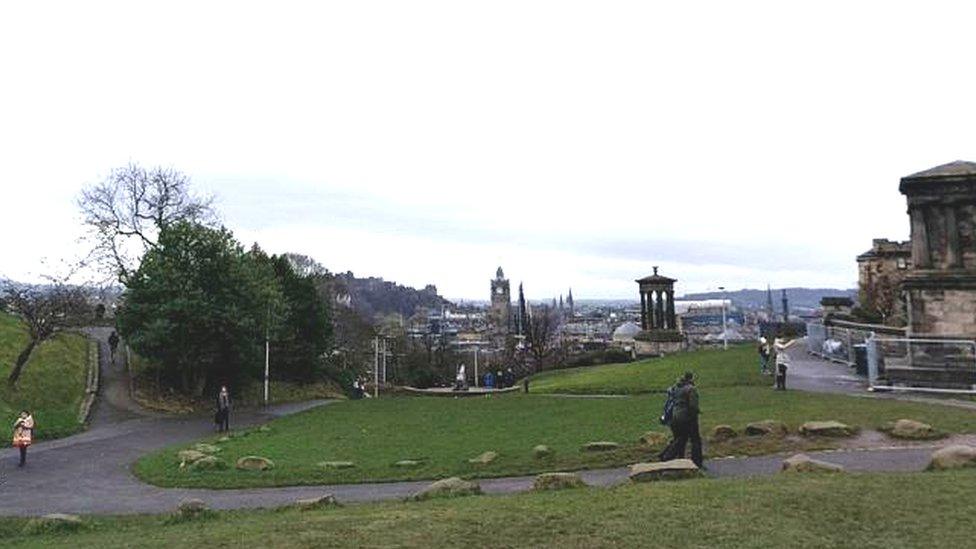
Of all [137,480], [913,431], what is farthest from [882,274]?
[137,480]

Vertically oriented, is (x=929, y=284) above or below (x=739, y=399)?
above

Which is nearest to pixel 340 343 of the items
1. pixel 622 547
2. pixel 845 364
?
pixel 845 364

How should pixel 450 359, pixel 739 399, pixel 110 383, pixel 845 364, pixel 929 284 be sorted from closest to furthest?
1. pixel 739 399
2. pixel 929 284
3. pixel 845 364
4. pixel 110 383
5. pixel 450 359

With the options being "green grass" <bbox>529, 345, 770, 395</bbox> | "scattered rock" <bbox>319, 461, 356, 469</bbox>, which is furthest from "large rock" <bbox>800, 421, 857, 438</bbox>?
"green grass" <bbox>529, 345, 770, 395</bbox>

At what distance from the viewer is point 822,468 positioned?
12.2 m

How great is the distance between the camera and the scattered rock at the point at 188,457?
18.7 metres

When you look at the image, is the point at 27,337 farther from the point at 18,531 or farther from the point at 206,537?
the point at 206,537

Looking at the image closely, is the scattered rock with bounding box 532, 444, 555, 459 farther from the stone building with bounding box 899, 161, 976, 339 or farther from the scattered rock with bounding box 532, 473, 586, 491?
the stone building with bounding box 899, 161, 976, 339

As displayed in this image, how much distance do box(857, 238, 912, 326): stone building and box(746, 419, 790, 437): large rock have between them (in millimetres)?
36036

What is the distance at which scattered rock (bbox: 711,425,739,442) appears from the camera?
16156mm

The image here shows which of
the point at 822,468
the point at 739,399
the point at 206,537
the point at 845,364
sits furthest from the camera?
the point at 845,364

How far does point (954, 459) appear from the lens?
39.8 feet

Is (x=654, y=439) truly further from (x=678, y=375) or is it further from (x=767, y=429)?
(x=678, y=375)

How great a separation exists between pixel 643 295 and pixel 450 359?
33.6 meters
